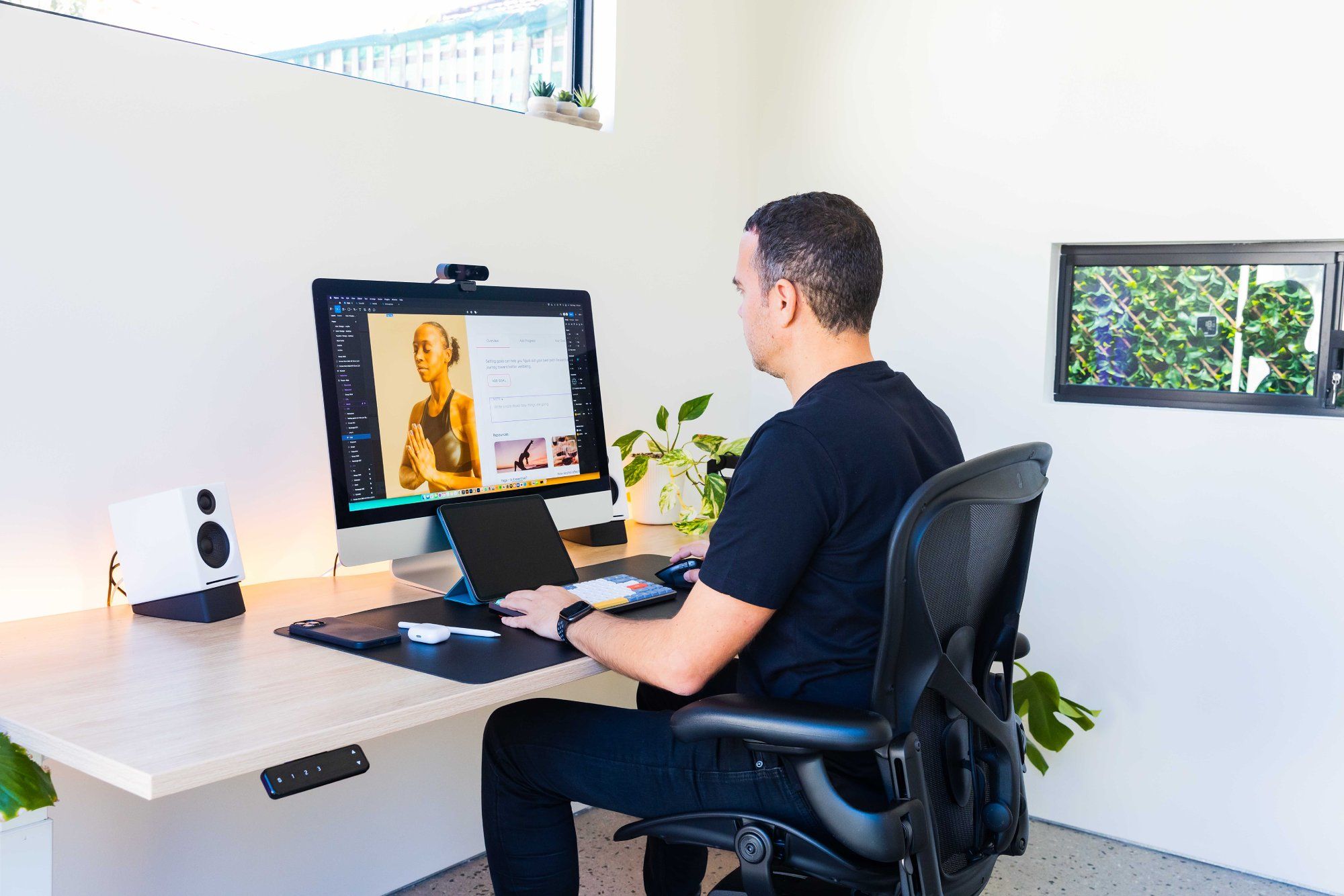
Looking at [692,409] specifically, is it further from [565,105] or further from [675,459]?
[565,105]

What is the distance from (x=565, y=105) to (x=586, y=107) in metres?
0.09

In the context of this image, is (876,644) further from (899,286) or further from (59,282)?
(899,286)

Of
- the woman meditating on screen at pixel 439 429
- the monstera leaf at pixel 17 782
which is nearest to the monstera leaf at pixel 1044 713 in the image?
the woman meditating on screen at pixel 439 429

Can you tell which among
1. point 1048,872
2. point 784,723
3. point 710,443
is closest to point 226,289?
point 710,443

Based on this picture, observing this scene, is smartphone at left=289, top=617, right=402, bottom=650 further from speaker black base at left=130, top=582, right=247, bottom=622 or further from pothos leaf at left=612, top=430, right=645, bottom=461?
pothos leaf at left=612, top=430, right=645, bottom=461

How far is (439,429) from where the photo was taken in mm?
2045

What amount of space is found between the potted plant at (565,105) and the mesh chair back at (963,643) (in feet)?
5.49

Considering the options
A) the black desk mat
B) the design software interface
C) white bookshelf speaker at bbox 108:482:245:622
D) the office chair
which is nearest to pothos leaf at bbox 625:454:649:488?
the design software interface

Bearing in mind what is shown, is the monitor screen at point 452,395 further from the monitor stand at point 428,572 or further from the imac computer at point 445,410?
the monitor stand at point 428,572

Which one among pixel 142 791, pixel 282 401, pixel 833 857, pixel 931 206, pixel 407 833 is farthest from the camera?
pixel 931 206

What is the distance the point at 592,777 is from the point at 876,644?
0.47 metres

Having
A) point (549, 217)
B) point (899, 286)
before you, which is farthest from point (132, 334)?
point (899, 286)

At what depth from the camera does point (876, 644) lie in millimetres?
1526

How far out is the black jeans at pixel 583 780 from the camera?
1.53m
